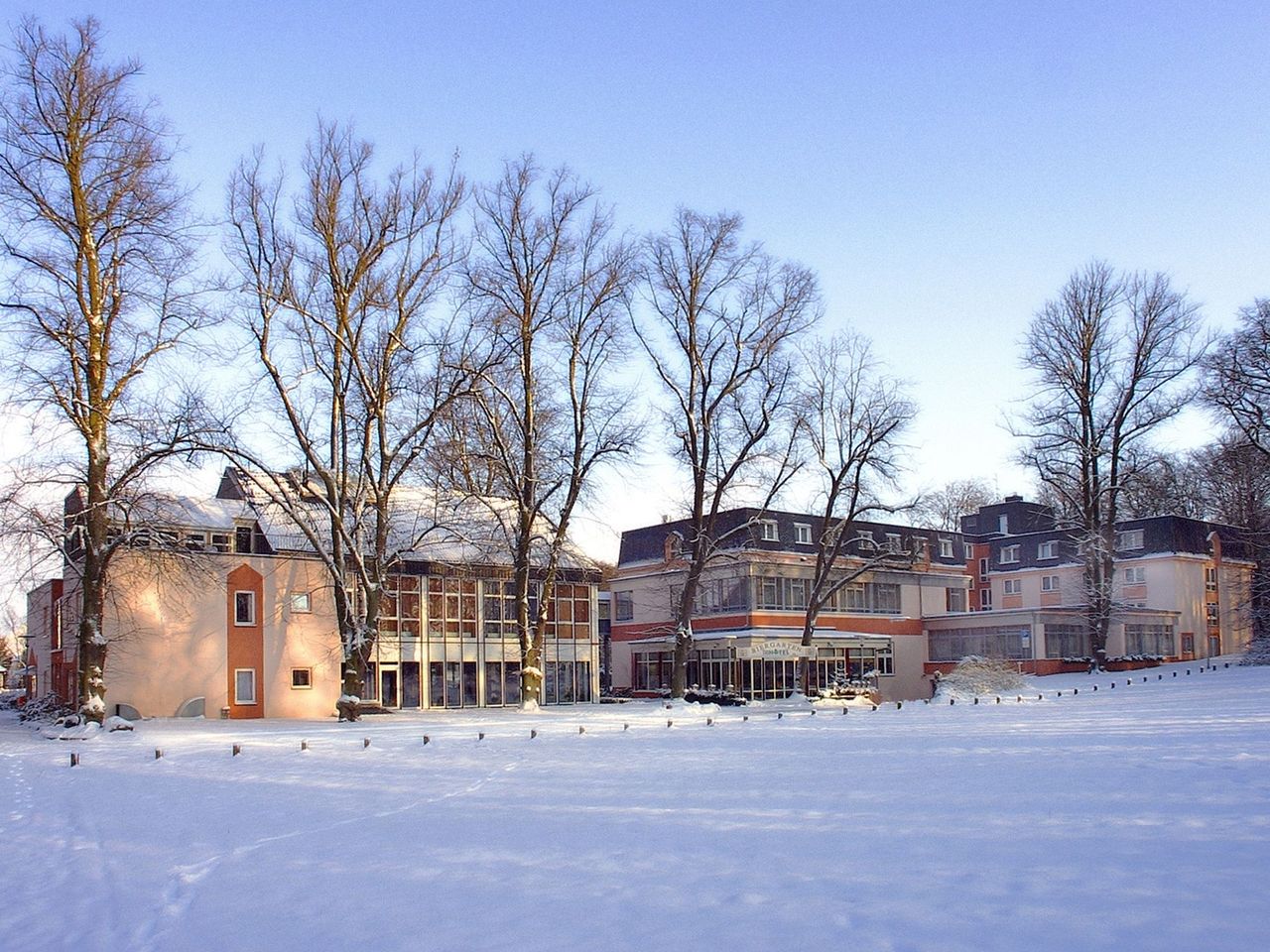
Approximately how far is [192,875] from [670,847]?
194 inches

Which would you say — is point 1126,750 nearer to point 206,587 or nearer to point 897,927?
point 897,927

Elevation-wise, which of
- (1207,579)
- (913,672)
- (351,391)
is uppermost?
(351,391)

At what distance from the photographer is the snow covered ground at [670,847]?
8562 millimetres

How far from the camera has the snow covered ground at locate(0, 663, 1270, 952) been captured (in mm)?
8562

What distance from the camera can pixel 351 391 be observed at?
118 feet

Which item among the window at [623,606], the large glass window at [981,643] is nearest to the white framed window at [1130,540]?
the large glass window at [981,643]

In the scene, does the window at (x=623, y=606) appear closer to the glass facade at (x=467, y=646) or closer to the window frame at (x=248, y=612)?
the glass facade at (x=467, y=646)

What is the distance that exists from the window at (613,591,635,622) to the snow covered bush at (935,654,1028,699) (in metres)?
21.4

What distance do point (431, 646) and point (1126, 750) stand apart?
30.6 meters

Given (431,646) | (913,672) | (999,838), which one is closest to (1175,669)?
(913,672)

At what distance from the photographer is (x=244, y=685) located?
3797 centimetres

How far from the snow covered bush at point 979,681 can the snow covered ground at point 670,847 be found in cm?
1756

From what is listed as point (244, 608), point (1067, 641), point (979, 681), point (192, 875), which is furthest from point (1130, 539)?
point (192, 875)

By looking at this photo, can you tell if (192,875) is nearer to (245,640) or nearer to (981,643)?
(245,640)
